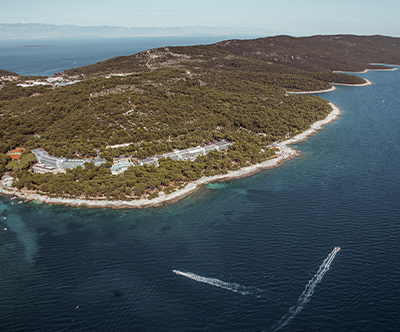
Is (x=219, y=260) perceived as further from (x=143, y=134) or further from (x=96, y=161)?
(x=143, y=134)

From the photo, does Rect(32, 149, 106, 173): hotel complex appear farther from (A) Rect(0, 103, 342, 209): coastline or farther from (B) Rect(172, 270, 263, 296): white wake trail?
(B) Rect(172, 270, 263, 296): white wake trail

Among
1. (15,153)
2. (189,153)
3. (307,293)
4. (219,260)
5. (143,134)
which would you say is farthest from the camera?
(143,134)

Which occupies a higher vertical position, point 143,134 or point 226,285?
point 143,134

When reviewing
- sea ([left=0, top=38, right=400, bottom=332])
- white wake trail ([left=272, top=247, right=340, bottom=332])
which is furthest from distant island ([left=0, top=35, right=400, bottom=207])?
white wake trail ([left=272, top=247, right=340, bottom=332])

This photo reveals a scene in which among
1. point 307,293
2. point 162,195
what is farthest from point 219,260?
point 162,195

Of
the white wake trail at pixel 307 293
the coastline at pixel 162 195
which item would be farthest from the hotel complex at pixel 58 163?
the white wake trail at pixel 307 293

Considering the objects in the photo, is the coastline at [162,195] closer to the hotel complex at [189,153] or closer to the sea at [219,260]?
the sea at [219,260]

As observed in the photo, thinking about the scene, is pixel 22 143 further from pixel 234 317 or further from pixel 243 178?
pixel 234 317
